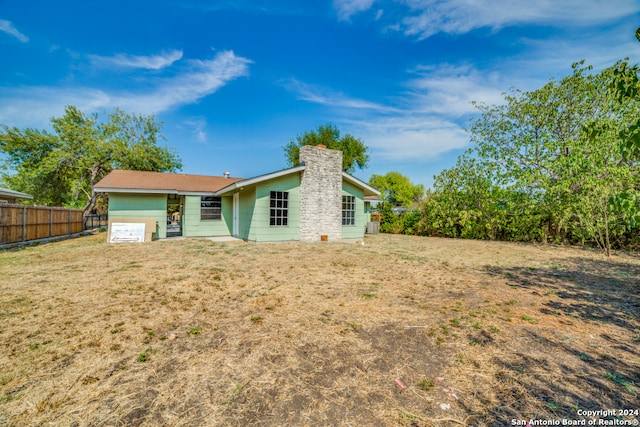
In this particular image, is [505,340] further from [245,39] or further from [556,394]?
[245,39]

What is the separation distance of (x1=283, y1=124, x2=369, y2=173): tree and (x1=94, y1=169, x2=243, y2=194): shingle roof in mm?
13922

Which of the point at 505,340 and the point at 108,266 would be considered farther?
the point at 108,266

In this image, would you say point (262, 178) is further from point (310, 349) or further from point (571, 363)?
point (571, 363)

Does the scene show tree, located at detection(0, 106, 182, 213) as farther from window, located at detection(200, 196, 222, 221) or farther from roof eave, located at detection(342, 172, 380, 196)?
roof eave, located at detection(342, 172, 380, 196)

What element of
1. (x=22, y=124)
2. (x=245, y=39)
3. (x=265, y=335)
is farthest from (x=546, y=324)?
(x=22, y=124)

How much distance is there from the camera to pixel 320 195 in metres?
13.3

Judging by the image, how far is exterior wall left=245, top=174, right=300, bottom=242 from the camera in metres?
12.1

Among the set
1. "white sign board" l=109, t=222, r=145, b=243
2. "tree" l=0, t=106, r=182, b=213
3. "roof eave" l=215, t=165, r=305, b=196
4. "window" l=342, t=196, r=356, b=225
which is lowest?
"white sign board" l=109, t=222, r=145, b=243

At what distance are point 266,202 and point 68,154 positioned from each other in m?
19.7

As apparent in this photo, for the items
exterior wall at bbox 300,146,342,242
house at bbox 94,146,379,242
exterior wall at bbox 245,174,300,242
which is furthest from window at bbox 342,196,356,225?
exterior wall at bbox 245,174,300,242

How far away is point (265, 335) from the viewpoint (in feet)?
10.9

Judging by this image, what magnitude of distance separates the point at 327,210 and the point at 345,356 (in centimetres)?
1083

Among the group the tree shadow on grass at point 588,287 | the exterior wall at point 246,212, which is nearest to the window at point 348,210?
the exterior wall at point 246,212

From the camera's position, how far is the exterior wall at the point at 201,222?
1436 centimetres
